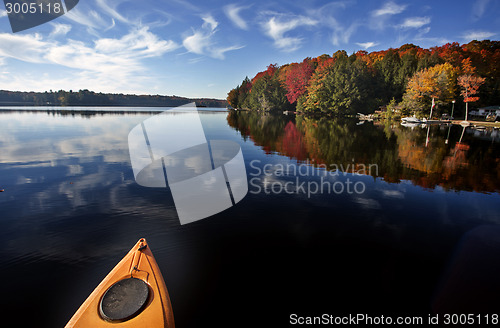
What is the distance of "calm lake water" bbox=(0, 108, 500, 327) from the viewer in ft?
17.2

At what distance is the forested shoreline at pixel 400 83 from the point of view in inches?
2366

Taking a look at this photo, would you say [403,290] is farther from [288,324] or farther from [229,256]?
[229,256]

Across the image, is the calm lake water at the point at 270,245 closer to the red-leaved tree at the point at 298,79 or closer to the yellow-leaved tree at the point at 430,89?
the yellow-leaved tree at the point at 430,89

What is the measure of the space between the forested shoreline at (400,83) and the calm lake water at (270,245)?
6096cm

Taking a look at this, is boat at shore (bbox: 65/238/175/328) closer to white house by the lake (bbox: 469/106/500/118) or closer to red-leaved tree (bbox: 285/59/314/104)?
white house by the lake (bbox: 469/106/500/118)

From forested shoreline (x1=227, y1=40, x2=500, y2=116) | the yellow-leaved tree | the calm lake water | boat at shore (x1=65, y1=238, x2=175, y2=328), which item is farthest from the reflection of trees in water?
forested shoreline (x1=227, y1=40, x2=500, y2=116)

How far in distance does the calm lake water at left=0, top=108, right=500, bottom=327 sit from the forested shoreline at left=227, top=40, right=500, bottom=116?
200 ft

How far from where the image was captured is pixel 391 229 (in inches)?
329

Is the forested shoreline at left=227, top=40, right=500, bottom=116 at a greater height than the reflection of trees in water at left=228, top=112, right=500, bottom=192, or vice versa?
the forested shoreline at left=227, top=40, right=500, bottom=116

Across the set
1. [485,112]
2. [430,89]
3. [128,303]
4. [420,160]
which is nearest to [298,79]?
[430,89]

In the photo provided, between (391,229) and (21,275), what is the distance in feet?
37.2

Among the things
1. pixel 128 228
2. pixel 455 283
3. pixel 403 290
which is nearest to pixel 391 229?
pixel 455 283

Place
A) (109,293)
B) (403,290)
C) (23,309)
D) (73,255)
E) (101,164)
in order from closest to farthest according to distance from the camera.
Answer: (109,293), (23,309), (403,290), (73,255), (101,164)

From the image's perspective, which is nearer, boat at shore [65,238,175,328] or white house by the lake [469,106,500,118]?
boat at shore [65,238,175,328]
